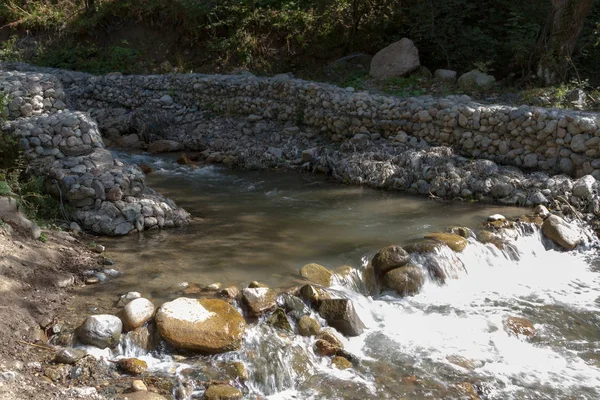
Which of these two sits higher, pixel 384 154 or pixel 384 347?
pixel 384 154

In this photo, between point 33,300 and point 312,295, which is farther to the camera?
point 312,295

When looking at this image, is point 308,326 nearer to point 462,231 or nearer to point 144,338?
point 144,338

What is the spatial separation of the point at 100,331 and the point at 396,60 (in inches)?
384

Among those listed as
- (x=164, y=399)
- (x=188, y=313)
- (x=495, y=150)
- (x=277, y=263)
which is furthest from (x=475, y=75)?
(x=164, y=399)

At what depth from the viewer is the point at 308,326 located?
5.20 meters

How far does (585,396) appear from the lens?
4.68 meters

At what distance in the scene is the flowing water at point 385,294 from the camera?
472 cm

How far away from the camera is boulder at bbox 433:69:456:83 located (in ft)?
39.9

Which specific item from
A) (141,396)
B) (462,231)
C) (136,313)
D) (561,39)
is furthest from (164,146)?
(141,396)

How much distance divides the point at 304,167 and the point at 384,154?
1.45 m

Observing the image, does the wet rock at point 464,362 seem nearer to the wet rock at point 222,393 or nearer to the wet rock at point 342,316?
the wet rock at point 342,316

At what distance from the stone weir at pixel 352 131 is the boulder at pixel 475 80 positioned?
1211 mm

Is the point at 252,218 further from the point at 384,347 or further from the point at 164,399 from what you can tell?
the point at 164,399

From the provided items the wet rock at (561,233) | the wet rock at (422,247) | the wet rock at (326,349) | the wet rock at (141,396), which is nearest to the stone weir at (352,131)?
the wet rock at (561,233)
